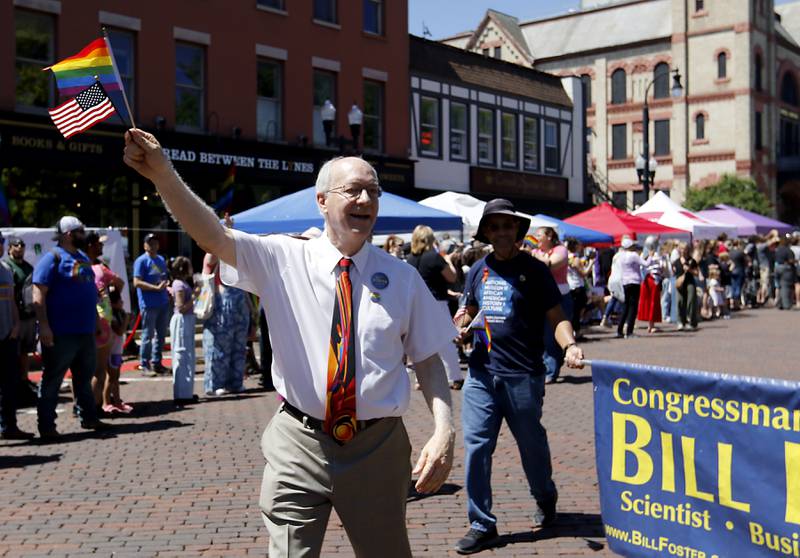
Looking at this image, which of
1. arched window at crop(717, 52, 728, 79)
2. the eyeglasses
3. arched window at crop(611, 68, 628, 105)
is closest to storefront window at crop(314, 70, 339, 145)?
the eyeglasses

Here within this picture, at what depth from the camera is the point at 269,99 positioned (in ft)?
83.5

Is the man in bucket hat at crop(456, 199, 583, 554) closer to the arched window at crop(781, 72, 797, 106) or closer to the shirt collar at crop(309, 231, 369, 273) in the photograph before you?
the shirt collar at crop(309, 231, 369, 273)

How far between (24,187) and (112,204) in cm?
225

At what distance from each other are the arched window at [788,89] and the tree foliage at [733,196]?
13072 millimetres

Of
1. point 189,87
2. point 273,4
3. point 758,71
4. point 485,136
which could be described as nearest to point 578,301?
point 189,87

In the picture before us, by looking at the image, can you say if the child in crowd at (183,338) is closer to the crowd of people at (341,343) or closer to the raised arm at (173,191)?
the crowd of people at (341,343)

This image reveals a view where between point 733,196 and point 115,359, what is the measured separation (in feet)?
150

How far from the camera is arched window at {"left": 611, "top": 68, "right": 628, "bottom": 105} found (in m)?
59.9

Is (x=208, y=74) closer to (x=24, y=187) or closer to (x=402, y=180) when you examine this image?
(x=24, y=187)

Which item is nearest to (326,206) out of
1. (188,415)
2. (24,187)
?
(188,415)

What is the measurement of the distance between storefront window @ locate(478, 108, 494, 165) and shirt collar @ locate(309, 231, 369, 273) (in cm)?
3045

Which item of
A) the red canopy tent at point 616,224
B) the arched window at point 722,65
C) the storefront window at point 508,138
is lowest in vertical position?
the red canopy tent at point 616,224

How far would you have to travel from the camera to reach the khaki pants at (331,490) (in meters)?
3.43

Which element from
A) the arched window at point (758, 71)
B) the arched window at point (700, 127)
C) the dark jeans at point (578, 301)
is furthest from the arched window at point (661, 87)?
the dark jeans at point (578, 301)
